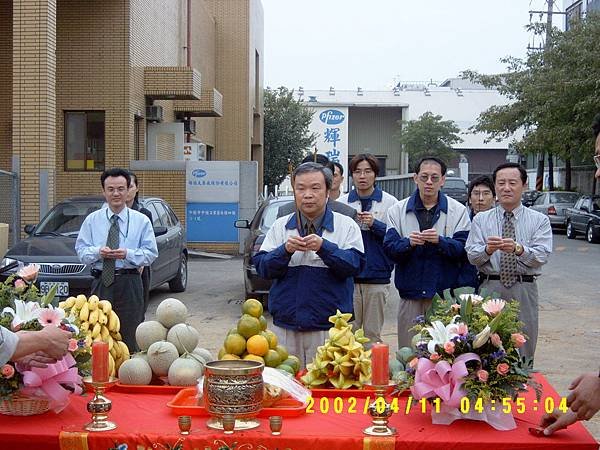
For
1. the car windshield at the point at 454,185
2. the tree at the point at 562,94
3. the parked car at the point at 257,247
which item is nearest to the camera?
the parked car at the point at 257,247

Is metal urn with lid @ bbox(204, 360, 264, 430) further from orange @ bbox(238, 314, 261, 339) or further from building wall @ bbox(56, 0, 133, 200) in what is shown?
building wall @ bbox(56, 0, 133, 200)

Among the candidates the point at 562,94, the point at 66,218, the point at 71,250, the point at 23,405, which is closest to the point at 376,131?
the point at 562,94

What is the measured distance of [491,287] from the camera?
5.64 m

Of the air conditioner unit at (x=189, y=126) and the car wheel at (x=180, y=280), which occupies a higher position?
the air conditioner unit at (x=189, y=126)

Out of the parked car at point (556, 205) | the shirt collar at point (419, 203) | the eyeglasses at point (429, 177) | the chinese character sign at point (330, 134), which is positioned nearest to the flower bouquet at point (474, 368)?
the eyeglasses at point (429, 177)

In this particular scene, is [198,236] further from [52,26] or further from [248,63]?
[248,63]

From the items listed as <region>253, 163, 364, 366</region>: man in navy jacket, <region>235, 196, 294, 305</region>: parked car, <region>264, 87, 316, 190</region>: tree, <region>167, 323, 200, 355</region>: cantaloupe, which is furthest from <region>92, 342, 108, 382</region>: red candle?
<region>264, 87, 316, 190</region>: tree

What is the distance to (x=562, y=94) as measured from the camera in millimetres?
30828

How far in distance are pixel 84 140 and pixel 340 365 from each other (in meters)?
17.6

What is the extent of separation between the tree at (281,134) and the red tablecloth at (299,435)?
46.1m

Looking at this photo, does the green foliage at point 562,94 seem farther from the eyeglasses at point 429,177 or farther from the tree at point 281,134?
the eyeglasses at point 429,177

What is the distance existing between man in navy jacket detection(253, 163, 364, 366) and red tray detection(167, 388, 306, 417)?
1.18 meters

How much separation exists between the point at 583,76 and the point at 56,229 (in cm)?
2327

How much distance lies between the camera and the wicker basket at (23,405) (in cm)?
350
